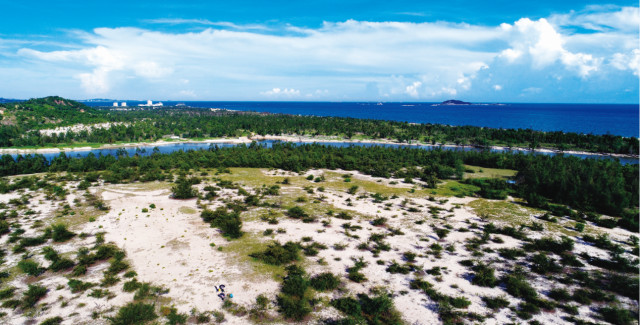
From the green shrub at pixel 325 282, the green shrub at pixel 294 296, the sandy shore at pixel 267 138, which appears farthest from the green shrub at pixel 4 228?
the sandy shore at pixel 267 138

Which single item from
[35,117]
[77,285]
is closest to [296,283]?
[77,285]

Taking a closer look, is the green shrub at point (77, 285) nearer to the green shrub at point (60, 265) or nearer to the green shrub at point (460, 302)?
the green shrub at point (60, 265)

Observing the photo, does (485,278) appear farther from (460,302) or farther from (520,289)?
(460,302)

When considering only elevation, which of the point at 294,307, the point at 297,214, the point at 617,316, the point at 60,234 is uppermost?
the point at 297,214

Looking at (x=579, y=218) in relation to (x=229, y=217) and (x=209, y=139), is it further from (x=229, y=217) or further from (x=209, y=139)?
(x=209, y=139)

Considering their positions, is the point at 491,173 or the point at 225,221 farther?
the point at 491,173

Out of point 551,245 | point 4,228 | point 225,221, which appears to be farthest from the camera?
point 225,221

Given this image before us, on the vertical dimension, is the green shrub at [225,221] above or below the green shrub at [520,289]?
above
